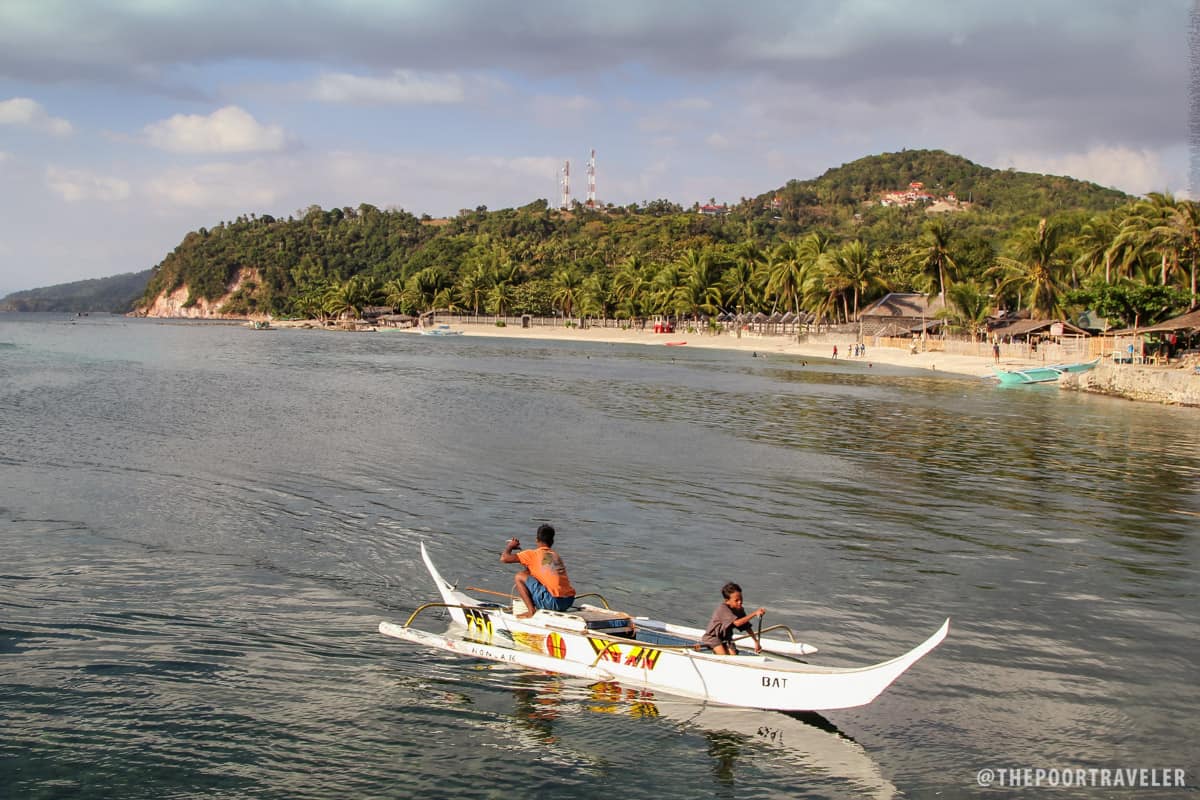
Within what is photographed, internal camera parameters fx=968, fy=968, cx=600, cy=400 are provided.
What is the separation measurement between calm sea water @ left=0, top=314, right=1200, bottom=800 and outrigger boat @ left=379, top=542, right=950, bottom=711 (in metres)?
0.28

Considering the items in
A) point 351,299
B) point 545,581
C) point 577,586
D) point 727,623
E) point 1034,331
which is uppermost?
point 351,299

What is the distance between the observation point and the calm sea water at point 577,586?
10.2 m

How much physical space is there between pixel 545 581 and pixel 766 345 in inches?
4086

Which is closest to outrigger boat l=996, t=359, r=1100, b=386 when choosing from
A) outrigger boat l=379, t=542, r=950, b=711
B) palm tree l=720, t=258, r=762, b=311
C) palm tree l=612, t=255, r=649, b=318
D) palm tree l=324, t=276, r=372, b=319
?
outrigger boat l=379, t=542, r=950, b=711

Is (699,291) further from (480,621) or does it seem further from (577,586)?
(480,621)

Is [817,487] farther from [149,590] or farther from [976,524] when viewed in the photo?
[149,590]

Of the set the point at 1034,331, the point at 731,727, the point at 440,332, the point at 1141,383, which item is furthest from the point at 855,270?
the point at 731,727

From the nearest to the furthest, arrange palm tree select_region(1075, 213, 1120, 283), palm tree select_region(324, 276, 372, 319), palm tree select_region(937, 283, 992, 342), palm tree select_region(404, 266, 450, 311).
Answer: palm tree select_region(1075, 213, 1120, 283) < palm tree select_region(937, 283, 992, 342) < palm tree select_region(404, 266, 450, 311) < palm tree select_region(324, 276, 372, 319)

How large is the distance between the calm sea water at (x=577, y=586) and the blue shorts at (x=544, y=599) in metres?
0.96

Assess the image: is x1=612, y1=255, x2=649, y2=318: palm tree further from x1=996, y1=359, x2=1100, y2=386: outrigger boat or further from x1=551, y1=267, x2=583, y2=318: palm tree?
x1=996, y1=359, x2=1100, y2=386: outrigger boat

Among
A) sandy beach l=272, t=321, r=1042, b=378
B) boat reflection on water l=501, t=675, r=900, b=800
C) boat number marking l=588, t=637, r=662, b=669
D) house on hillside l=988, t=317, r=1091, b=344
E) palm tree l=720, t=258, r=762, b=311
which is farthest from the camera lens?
palm tree l=720, t=258, r=762, b=311

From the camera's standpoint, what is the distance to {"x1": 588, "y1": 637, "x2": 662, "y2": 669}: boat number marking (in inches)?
445

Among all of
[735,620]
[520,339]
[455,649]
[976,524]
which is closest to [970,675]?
[735,620]

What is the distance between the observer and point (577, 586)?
16391 millimetres
